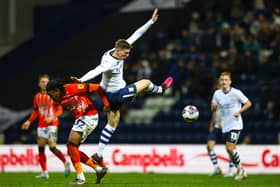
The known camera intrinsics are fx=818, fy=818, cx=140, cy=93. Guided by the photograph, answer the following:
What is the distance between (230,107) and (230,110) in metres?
0.08

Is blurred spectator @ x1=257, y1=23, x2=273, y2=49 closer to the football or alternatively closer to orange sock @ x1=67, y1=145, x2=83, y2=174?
the football

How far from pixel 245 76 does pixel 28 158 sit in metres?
7.70

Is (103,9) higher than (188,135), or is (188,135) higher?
(103,9)

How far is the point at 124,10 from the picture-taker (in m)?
30.3

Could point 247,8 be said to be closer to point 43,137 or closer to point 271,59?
point 271,59

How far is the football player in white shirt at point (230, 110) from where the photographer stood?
57.2ft

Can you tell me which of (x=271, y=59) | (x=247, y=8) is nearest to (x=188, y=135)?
(x=271, y=59)

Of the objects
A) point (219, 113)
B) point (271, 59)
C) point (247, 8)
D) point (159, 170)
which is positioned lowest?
point (159, 170)

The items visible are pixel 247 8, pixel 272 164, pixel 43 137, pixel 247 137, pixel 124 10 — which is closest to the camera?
pixel 43 137

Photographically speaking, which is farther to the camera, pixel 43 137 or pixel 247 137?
pixel 247 137

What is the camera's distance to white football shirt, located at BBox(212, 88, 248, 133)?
1767cm

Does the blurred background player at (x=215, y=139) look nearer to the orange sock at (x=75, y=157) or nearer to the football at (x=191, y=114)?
the football at (x=191, y=114)

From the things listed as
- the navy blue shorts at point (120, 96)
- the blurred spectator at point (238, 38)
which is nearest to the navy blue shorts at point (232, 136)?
the navy blue shorts at point (120, 96)

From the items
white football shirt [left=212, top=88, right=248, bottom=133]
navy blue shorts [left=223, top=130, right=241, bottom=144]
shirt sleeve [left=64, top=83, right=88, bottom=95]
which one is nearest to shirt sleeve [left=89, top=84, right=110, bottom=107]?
shirt sleeve [left=64, top=83, right=88, bottom=95]
